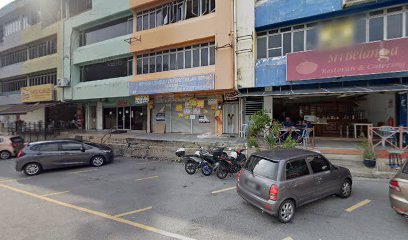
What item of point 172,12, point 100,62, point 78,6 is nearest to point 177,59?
point 172,12

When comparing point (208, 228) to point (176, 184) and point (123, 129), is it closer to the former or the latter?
point (176, 184)

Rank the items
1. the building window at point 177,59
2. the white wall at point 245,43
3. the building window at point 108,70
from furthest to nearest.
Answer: the building window at point 108,70 < the building window at point 177,59 < the white wall at point 245,43

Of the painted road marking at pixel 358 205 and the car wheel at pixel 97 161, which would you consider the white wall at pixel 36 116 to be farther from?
the painted road marking at pixel 358 205

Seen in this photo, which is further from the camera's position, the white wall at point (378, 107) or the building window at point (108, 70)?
the building window at point (108, 70)

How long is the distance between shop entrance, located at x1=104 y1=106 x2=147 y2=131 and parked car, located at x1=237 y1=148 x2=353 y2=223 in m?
15.8

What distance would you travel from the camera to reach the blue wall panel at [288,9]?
11.6m

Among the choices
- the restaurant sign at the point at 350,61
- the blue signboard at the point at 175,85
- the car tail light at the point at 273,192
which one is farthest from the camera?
the blue signboard at the point at 175,85

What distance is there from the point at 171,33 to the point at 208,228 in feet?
47.2

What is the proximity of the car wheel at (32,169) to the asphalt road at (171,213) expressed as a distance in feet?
5.51

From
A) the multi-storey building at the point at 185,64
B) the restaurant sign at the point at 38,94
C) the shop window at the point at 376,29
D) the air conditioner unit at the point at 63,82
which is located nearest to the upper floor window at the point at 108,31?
the multi-storey building at the point at 185,64

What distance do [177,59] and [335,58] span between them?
1014 centimetres

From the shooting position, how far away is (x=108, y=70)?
20750 millimetres

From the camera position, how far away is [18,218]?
5688 mm

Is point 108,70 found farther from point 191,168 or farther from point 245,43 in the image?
point 191,168
